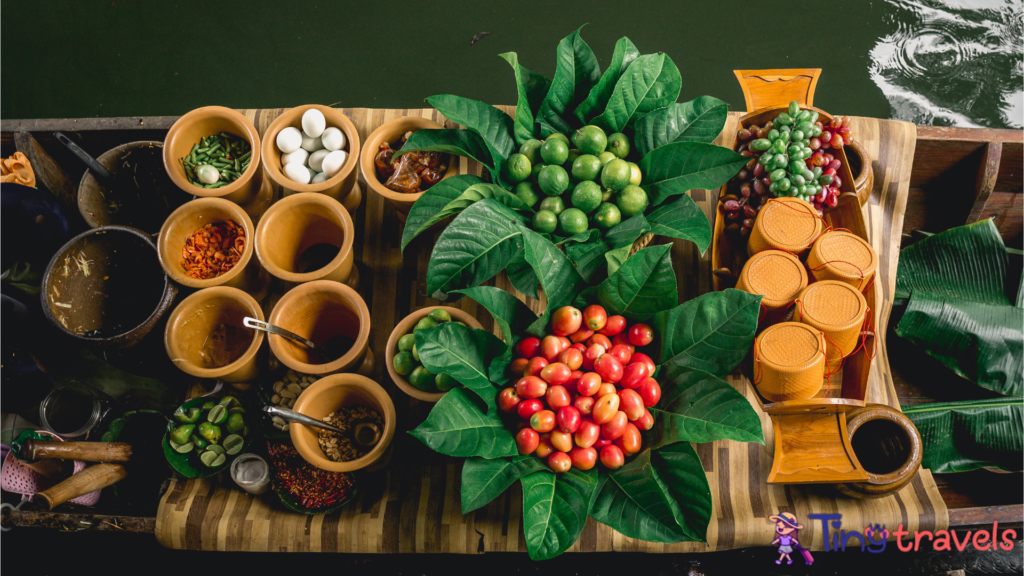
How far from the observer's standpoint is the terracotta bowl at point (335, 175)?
1335 millimetres

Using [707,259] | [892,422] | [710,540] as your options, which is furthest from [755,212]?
[710,540]

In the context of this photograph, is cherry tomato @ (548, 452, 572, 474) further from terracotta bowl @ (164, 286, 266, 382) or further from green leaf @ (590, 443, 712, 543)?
terracotta bowl @ (164, 286, 266, 382)

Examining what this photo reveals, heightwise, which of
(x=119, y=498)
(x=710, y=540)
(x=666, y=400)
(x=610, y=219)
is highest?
(x=610, y=219)

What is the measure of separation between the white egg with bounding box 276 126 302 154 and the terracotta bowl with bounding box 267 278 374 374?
0.40 metres

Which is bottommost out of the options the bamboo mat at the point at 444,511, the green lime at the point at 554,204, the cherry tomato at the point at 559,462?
the bamboo mat at the point at 444,511

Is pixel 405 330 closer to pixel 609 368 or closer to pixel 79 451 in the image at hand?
pixel 609 368

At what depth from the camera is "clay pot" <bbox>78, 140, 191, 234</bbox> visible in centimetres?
146

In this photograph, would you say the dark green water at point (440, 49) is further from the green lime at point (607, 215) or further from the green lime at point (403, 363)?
the green lime at point (403, 363)

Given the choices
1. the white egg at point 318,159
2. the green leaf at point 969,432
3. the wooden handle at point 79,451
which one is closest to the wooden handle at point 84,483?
the wooden handle at point 79,451

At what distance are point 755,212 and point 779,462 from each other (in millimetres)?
614

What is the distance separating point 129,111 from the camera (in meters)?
2.38

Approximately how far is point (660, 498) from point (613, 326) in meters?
0.33

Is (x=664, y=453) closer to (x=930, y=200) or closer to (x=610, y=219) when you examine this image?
(x=610, y=219)

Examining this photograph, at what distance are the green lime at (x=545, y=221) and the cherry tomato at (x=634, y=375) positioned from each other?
13.4 inches
